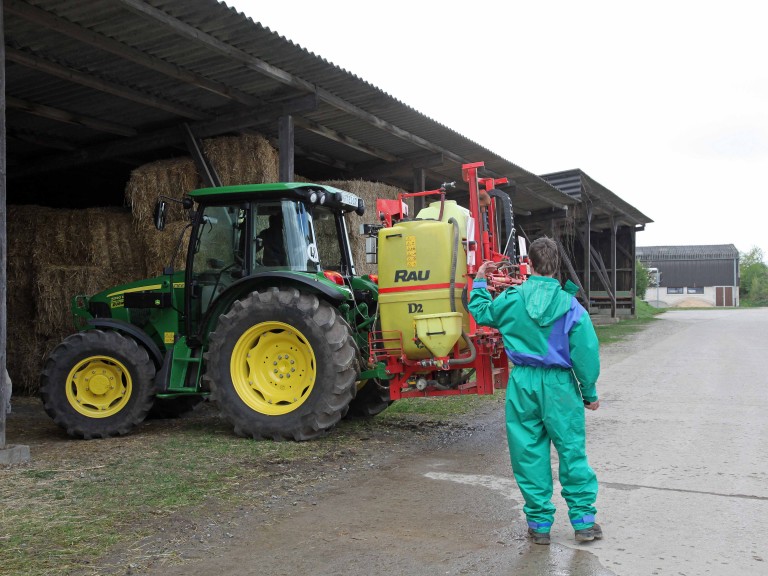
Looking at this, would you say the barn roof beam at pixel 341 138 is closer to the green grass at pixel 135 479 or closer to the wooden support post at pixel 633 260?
the green grass at pixel 135 479

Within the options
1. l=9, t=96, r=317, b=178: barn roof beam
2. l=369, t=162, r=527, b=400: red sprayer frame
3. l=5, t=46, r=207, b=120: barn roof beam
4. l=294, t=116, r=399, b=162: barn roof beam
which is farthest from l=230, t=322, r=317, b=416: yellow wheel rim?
l=294, t=116, r=399, b=162: barn roof beam

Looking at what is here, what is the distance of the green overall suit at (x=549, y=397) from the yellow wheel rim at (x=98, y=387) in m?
4.24

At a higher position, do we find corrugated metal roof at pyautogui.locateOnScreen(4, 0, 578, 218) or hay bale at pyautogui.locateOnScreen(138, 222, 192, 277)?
corrugated metal roof at pyautogui.locateOnScreen(4, 0, 578, 218)

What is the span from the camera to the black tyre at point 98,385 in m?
6.84

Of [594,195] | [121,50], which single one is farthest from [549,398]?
[594,195]

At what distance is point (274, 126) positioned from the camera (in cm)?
1005

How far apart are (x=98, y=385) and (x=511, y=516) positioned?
4.31m

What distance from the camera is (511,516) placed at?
4320 mm

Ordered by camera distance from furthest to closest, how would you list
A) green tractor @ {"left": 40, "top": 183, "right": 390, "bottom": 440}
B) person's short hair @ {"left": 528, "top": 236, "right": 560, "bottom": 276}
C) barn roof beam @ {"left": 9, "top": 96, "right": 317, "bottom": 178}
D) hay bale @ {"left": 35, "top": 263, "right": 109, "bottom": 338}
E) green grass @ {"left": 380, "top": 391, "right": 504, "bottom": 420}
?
hay bale @ {"left": 35, "top": 263, "right": 109, "bottom": 338}
barn roof beam @ {"left": 9, "top": 96, "right": 317, "bottom": 178}
green grass @ {"left": 380, "top": 391, "right": 504, "bottom": 420}
green tractor @ {"left": 40, "top": 183, "right": 390, "bottom": 440}
person's short hair @ {"left": 528, "top": 236, "right": 560, "bottom": 276}

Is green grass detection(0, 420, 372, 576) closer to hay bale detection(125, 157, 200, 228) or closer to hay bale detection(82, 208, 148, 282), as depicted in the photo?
hay bale detection(125, 157, 200, 228)

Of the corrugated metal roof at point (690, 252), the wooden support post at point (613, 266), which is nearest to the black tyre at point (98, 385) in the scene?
the wooden support post at point (613, 266)

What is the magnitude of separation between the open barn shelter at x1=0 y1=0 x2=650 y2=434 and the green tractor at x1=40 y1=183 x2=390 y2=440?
143cm

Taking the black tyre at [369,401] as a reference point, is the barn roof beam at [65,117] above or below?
above

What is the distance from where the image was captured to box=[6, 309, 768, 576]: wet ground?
3.55 m
